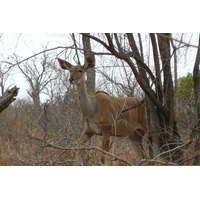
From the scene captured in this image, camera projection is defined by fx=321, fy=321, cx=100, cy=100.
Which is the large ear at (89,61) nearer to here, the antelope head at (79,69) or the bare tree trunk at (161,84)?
the antelope head at (79,69)

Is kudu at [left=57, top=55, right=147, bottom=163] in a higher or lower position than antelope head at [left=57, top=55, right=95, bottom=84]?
lower

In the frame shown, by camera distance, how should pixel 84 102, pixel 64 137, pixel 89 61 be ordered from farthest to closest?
pixel 84 102 < pixel 89 61 < pixel 64 137

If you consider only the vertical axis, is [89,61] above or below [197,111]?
above

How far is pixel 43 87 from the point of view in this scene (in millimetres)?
11859

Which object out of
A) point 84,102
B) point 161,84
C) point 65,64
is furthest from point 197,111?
point 65,64

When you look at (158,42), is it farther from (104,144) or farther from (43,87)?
(43,87)

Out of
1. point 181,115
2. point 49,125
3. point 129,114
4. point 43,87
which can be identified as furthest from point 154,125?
point 43,87

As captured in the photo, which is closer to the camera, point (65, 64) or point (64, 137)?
point (64, 137)

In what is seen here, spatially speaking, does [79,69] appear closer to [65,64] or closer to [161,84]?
[65,64]

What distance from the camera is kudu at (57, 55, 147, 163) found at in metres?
5.55

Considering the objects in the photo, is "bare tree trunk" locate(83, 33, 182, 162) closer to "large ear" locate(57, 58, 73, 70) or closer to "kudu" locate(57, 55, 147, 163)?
"kudu" locate(57, 55, 147, 163)

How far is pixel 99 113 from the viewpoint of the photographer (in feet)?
19.1

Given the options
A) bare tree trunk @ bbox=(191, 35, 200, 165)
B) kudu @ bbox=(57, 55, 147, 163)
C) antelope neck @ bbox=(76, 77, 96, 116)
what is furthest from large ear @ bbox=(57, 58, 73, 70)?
bare tree trunk @ bbox=(191, 35, 200, 165)

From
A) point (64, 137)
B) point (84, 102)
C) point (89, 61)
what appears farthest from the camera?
point (84, 102)
